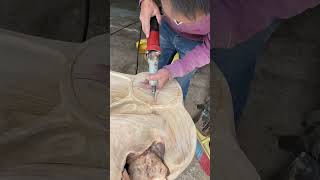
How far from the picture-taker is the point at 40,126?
22.8 inches

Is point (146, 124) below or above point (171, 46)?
below

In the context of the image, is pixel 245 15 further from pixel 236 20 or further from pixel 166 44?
pixel 166 44

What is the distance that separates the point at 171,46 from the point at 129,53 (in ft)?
0.23

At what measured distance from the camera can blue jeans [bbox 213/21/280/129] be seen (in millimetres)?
567

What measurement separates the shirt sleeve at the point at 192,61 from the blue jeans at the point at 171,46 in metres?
0.01

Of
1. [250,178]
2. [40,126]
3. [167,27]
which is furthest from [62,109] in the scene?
[250,178]

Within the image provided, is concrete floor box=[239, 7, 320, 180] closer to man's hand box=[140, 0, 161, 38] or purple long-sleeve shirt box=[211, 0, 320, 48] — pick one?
purple long-sleeve shirt box=[211, 0, 320, 48]

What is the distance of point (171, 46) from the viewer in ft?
2.05

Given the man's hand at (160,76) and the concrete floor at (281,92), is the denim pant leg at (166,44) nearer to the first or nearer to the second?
the man's hand at (160,76)

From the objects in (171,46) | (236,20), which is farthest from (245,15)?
(171,46)

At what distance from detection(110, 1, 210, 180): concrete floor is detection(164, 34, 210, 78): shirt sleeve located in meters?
0.02

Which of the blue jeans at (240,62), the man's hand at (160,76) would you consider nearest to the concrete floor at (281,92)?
the blue jeans at (240,62)

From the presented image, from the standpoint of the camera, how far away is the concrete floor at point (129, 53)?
1.87 ft

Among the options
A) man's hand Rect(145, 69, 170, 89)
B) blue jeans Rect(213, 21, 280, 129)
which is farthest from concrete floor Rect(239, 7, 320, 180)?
man's hand Rect(145, 69, 170, 89)
